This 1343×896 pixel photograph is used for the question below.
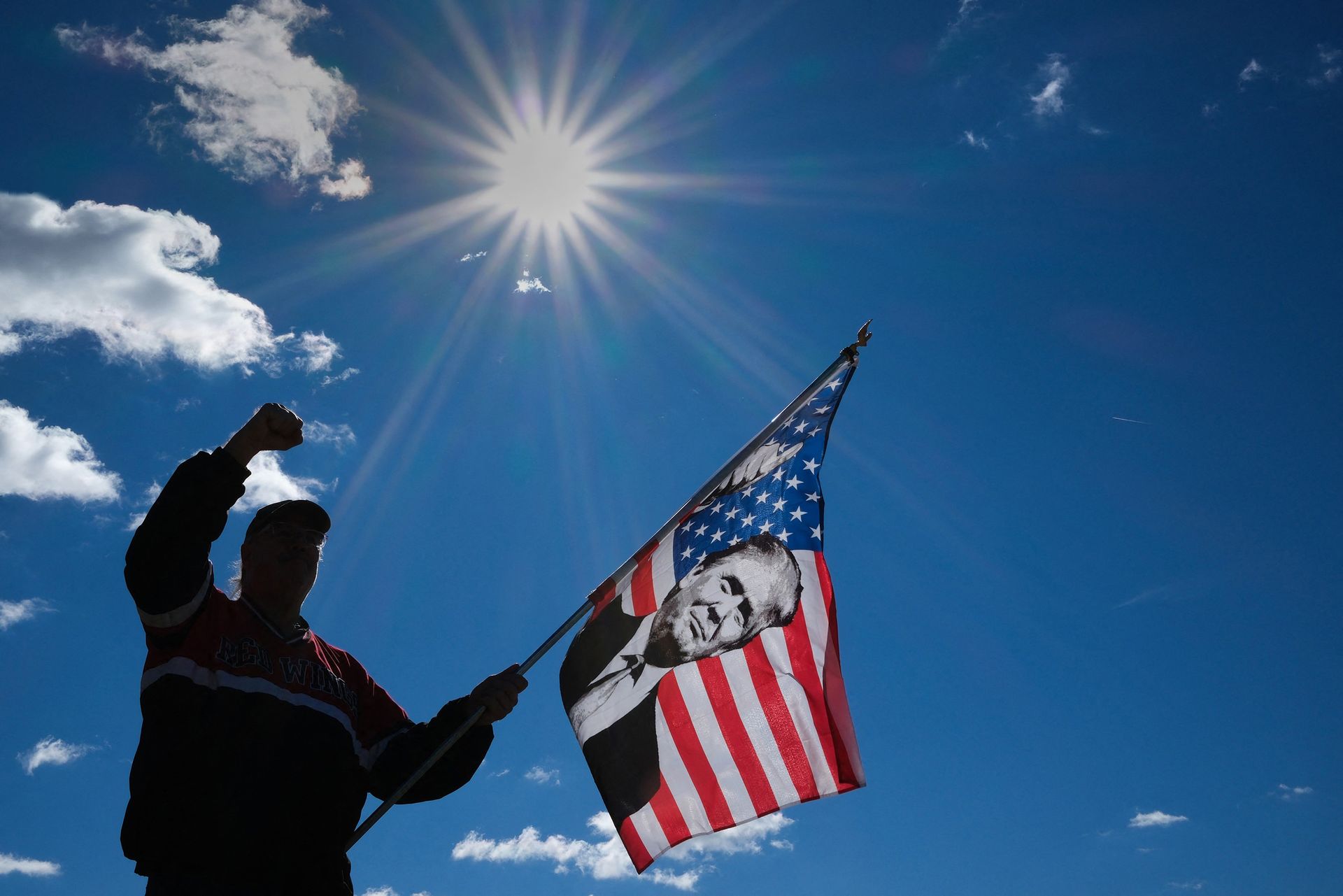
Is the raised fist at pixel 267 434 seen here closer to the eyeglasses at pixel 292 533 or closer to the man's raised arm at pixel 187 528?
the man's raised arm at pixel 187 528

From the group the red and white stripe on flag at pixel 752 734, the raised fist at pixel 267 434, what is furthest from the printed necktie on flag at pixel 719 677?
the raised fist at pixel 267 434

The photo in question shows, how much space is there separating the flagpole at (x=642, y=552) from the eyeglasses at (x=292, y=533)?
4.14ft

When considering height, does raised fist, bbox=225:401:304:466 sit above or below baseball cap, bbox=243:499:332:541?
below

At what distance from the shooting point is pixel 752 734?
6258 millimetres

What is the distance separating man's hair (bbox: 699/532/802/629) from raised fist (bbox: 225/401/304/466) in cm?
334

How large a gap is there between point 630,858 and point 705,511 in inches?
94.7

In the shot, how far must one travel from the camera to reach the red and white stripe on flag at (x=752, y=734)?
6.08 m

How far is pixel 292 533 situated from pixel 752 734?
124 inches

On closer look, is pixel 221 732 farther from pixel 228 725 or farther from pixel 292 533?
pixel 292 533

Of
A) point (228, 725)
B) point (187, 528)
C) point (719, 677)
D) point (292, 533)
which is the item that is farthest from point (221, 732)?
point (719, 677)

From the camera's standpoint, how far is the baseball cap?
5.03 m

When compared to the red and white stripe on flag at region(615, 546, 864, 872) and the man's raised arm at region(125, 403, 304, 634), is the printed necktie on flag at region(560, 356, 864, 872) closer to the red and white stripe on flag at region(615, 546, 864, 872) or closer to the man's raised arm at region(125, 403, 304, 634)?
the red and white stripe on flag at region(615, 546, 864, 872)

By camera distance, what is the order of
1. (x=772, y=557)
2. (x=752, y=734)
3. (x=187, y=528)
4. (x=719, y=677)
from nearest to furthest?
1. (x=187, y=528)
2. (x=752, y=734)
3. (x=719, y=677)
4. (x=772, y=557)

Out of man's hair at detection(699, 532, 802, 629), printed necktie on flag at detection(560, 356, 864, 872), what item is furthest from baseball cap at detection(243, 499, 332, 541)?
man's hair at detection(699, 532, 802, 629)
